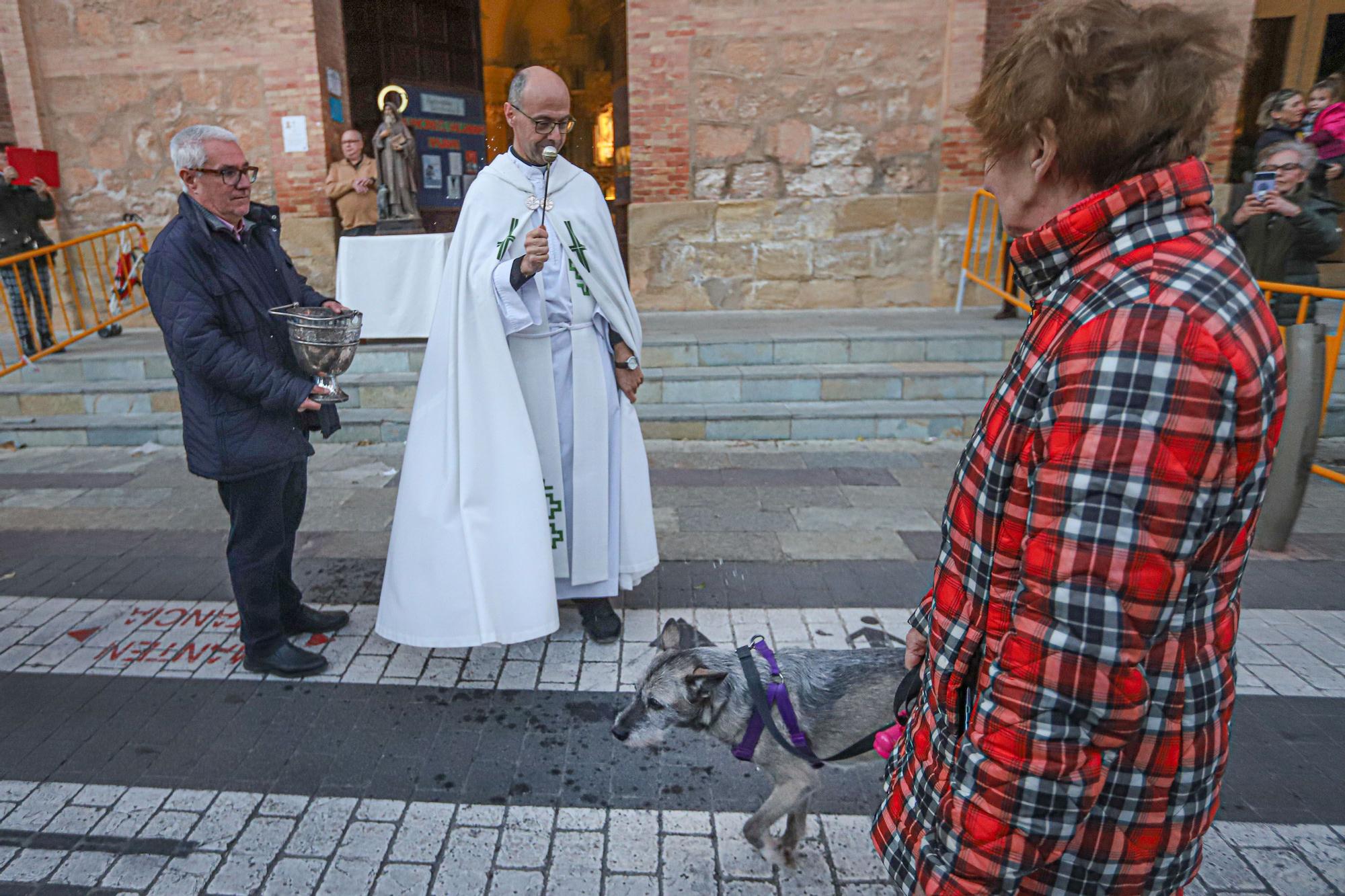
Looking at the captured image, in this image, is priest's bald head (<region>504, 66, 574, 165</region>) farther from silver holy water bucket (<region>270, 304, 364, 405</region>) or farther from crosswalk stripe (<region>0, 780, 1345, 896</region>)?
crosswalk stripe (<region>0, 780, 1345, 896</region>)

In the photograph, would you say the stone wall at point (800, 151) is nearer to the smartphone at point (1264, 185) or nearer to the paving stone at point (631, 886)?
the smartphone at point (1264, 185)

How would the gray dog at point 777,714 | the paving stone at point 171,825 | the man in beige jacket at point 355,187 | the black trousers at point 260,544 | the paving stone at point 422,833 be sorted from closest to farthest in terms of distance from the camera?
the gray dog at point 777,714 → the paving stone at point 422,833 → the paving stone at point 171,825 → the black trousers at point 260,544 → the man in beige jacket at point 355,187

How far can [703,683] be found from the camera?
244 cm

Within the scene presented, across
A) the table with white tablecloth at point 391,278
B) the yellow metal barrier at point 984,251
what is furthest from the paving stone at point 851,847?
the yellow metal barrier at point 984,251

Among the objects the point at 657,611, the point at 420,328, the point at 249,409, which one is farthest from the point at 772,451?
the point at 249,409

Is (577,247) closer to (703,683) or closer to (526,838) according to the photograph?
(703,683)

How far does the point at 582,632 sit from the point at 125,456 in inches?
211

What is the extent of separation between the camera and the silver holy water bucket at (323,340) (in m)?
3.42

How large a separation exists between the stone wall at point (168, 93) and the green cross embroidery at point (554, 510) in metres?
7.49

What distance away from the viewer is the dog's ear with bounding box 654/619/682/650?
276cm

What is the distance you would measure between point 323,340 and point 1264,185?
20.1 ft

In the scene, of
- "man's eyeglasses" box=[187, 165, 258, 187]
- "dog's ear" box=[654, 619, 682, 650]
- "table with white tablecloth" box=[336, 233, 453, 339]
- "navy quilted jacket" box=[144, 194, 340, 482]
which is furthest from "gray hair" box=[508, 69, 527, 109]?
"table with white tablecloth" box=[336, 233, 453, 339]

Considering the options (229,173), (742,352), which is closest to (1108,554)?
(229,173)

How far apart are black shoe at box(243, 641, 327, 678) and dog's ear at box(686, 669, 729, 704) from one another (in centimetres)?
213
